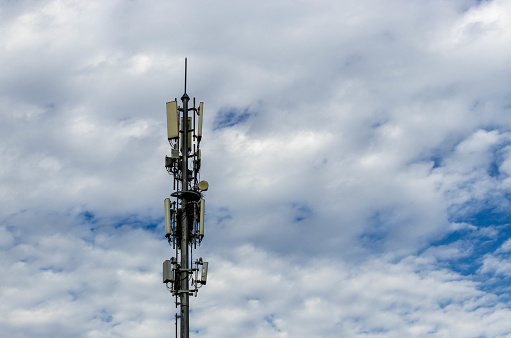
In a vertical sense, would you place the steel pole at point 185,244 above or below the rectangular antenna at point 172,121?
below

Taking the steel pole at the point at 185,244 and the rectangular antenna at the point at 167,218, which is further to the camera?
the rectangular antenna at the point at 167,218

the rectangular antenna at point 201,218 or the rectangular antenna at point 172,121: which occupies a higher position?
the rectangular antenna at point 172,121


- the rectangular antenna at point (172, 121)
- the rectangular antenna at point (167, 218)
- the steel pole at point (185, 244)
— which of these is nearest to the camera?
the steel pole at point (185, 244)

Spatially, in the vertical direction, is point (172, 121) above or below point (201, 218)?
above

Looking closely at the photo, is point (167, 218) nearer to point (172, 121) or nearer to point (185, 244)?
point (185, 244)

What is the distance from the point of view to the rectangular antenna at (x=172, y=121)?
44219 millimetres

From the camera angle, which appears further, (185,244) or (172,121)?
(172,121)

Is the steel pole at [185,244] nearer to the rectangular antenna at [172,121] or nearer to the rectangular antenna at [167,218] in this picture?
the rectangular antenna at [172,121]

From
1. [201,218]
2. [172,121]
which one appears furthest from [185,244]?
[172,121]

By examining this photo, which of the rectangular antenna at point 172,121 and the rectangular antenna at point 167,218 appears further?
the rectangular antenna at point 172,121

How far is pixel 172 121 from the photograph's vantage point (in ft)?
146

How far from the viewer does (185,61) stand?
45656 millimetres

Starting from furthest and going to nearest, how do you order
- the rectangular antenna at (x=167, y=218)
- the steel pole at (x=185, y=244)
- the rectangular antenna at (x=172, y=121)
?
the rectangular antenna at (x=172, y=121)
the rectangular antenna at (x=167, y=218)
the steel pole at (x=185, y=244)

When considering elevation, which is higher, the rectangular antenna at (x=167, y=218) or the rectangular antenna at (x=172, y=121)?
the rectangular antenna at (x=172, y=121)
